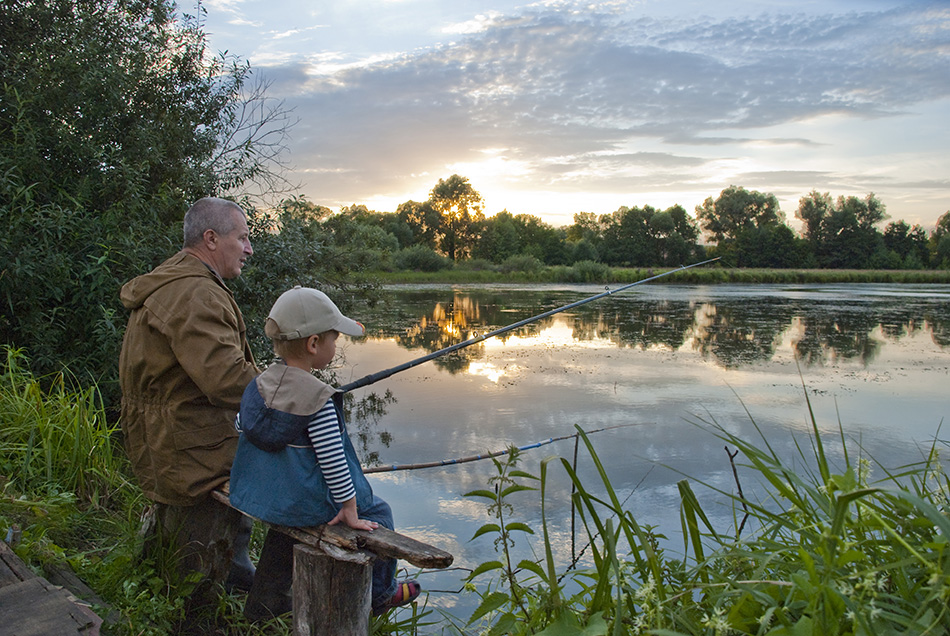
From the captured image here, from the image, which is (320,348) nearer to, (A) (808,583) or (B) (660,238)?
(A) (808,583)

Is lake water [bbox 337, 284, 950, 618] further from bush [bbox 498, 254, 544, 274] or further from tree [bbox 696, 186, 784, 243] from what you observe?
tree [bbox 696, 186, 784, 243]

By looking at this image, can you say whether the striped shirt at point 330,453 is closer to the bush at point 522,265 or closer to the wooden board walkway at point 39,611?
the wooden board walkway at point 39,611

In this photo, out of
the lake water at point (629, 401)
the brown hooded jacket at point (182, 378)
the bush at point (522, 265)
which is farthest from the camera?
the bush at point (522, 265)

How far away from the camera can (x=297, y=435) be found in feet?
6.00

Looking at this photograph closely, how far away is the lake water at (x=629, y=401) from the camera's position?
464 cm

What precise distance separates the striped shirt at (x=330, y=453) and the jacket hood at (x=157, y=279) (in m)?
0.82

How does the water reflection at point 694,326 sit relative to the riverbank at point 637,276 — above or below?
below

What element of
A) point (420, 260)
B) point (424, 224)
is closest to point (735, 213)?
point (424, 224)

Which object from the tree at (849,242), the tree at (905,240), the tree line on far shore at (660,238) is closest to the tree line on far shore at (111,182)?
the tree line on far shore at (660,238)

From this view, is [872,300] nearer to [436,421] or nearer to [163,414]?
[436,421]

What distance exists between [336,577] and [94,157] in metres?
4.93

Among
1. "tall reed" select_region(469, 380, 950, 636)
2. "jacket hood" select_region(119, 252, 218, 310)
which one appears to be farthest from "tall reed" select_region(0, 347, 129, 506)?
"tall reed" select_region(469, 380, 950, 636)

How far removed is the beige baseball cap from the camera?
192 cm

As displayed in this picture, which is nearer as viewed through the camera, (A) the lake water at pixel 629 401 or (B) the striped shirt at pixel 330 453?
(B) the striped shirt at pixel 330 453
